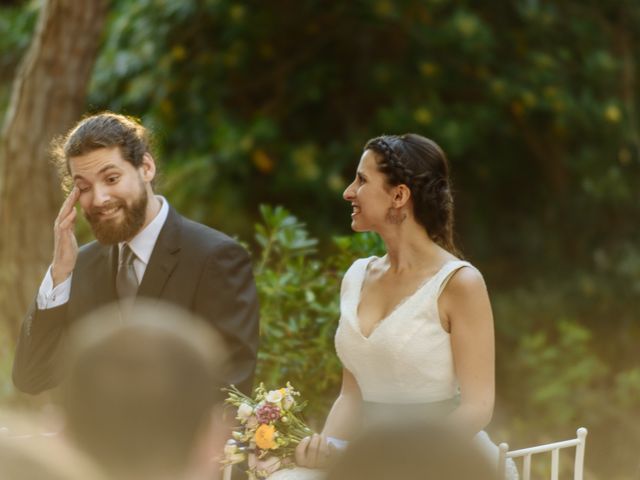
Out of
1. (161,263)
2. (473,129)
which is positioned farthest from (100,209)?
(473,129)

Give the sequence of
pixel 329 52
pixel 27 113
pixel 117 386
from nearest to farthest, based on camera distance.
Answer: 1. pixel 117 386
2. pixel 27 113
3. pixel 329 52

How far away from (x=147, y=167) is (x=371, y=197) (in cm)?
55

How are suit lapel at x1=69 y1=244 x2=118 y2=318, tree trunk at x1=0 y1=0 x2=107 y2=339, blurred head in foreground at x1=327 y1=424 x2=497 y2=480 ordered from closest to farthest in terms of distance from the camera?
blurred head in foreground at x1=327 y1=424 x2=497 y2=480 < suit lapel at x1=69 y1=244 x2=118 y2=318 < tree trunk at x1=0 y1=0 x2=107 y2=339

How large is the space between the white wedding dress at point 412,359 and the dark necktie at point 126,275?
1.88ft

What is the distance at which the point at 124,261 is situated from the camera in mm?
2654

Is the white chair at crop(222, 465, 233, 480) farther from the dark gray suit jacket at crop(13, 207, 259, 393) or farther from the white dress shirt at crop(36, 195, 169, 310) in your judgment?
the white dress shirt at crop(36, 195, 169, 310)

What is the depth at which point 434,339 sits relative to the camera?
2.45m

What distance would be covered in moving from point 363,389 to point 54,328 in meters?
0.77

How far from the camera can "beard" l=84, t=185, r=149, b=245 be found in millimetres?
2436

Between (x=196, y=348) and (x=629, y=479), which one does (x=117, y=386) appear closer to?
(x=196, y=348)

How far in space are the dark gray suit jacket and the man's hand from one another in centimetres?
9

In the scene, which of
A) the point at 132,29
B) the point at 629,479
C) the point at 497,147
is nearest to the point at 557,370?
the point at 629,479

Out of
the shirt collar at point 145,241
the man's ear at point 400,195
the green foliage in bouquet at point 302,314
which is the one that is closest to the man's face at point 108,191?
the shirt collar at point 145,241

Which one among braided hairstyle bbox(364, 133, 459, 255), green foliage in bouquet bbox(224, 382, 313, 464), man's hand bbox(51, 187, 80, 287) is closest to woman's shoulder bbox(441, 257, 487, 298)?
braided hairstyle bbox(364, 133, 459, 255)
